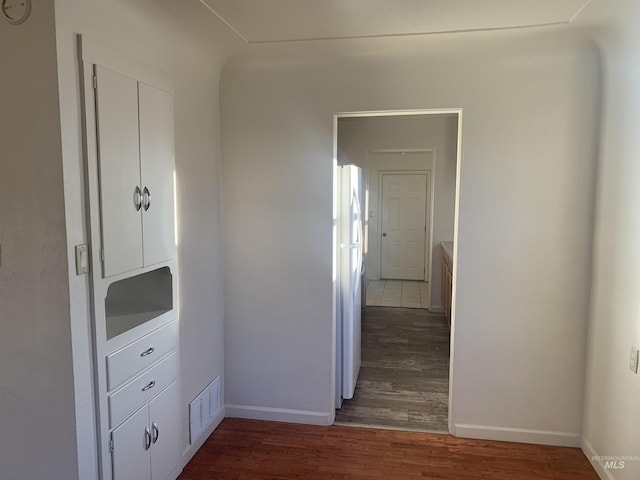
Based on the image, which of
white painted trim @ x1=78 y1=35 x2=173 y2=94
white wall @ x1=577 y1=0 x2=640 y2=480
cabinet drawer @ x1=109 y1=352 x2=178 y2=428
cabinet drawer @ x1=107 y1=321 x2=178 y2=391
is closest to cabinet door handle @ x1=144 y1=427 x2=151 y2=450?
cabinet drawer @ x1=109 y1=352 x2=178 y2=428

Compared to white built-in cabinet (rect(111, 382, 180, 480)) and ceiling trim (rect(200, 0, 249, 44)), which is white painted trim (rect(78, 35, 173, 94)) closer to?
ceiling trim (rect(200, 0, 249, 44))

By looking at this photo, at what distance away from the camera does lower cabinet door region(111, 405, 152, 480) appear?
199 centimetres


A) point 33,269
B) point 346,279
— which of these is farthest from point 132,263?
point 346,279

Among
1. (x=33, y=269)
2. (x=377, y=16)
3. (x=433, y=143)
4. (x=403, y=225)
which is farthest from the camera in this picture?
(x=403, y=225)

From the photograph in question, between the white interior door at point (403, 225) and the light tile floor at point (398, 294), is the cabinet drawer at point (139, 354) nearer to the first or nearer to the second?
the light tile floor at point (398, 294)

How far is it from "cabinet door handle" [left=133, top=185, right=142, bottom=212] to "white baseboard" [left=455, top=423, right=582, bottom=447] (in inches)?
93.1

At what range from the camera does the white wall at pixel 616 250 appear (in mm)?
2197

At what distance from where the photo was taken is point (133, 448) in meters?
2.10

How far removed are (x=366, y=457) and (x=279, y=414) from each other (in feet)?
2.34

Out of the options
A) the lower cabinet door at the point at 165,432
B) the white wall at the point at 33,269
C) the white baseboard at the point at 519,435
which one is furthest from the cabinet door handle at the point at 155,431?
the white baseboard at the point at 519,435

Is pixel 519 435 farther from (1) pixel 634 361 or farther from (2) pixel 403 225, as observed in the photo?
(2) pixel 403 225

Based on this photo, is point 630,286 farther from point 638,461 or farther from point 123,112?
point 123,112

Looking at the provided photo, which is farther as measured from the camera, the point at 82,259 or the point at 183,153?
the point at 183,153

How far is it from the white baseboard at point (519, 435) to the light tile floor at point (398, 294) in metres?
3.10
